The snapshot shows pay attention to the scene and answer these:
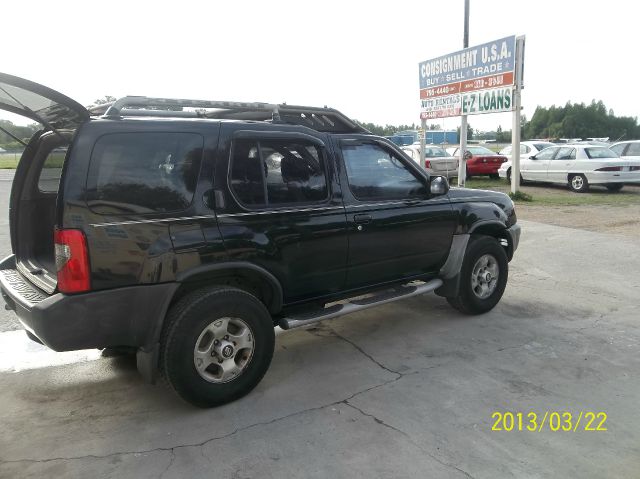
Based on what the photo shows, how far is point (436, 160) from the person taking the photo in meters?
18.8

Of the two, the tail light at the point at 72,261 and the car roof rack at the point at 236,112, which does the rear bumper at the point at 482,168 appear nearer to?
the car roof rack at the point at 236,112

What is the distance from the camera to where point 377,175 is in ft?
14.8

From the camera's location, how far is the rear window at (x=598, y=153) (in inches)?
630

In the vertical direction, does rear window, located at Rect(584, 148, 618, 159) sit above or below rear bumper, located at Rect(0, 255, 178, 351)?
above

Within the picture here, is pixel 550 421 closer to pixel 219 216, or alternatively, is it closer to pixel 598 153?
pixel 219 216

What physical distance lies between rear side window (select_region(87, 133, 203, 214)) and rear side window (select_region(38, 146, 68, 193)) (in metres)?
0.93

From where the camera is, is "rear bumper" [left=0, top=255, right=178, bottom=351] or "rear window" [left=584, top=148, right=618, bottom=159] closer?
"rear bumper" [left=0, top=255, right=178, bottom=351]

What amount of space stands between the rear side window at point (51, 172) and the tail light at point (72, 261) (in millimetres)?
1059

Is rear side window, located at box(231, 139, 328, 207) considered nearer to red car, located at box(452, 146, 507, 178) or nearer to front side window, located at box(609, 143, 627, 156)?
front side window, located at box(609, 143, 627, 156)

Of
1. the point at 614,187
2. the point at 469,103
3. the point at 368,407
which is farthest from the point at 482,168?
the point at 368,407

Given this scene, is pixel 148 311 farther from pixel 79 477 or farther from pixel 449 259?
pixel 449 259

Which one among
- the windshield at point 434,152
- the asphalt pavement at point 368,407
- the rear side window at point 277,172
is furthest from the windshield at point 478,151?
the rear side window at point 277,172

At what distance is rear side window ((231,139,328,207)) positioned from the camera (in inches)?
144

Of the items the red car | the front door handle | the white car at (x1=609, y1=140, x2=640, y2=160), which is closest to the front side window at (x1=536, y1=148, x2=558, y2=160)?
the white car at (x1=609, y1=140, x2=640, y2=160)
